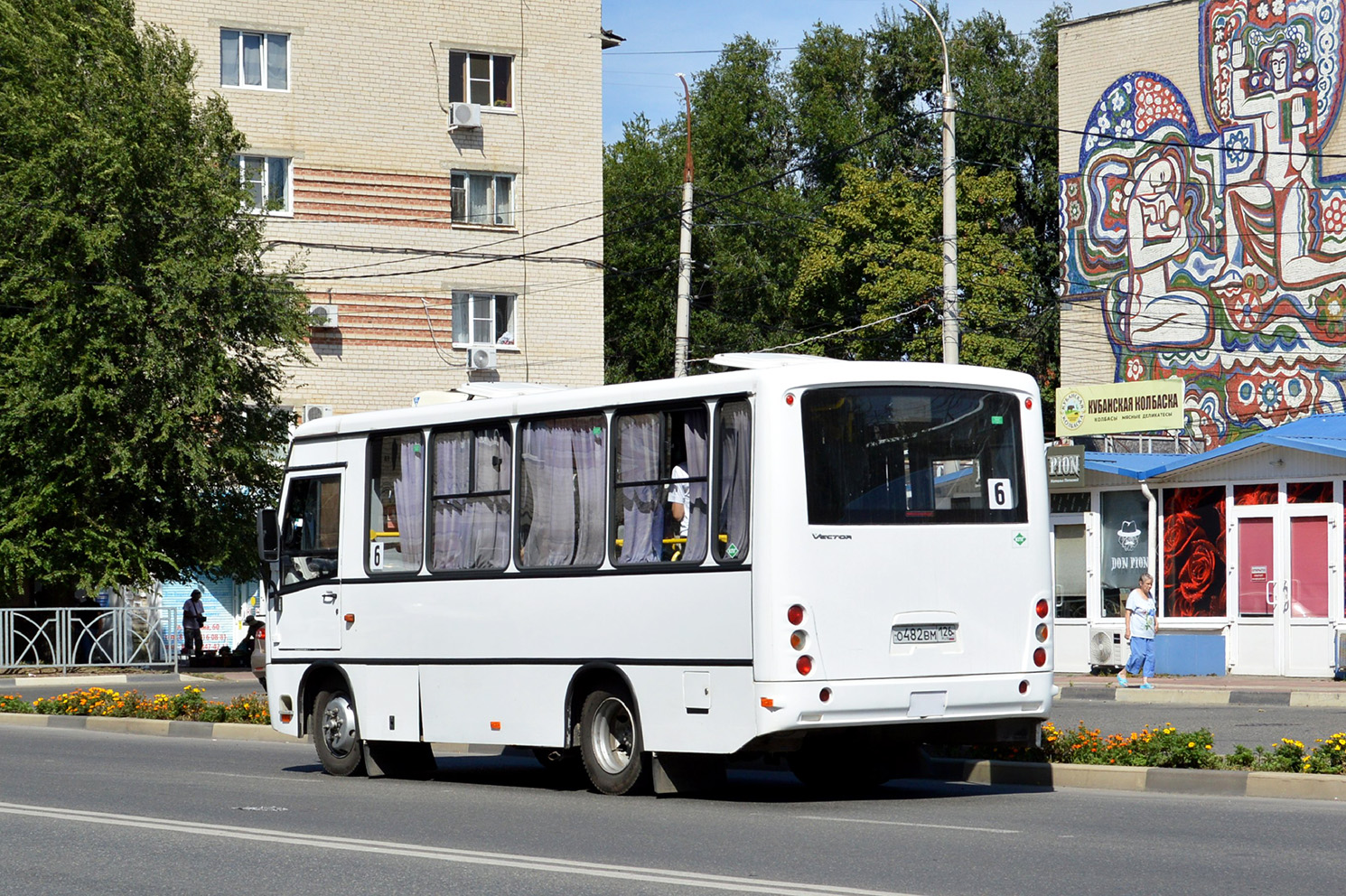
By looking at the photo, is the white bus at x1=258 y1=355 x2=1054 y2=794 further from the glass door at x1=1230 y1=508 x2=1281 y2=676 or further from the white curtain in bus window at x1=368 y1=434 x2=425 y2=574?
the glass door at x1=1230 y1=508 x2=1281 y2=676

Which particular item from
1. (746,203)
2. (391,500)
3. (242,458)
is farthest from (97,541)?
(746,203)

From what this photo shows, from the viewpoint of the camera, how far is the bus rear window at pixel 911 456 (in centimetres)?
1224

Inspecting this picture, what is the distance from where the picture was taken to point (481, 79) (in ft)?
155

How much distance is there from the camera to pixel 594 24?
1901 inches

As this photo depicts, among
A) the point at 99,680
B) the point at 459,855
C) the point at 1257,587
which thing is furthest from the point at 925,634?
the point at 99,680

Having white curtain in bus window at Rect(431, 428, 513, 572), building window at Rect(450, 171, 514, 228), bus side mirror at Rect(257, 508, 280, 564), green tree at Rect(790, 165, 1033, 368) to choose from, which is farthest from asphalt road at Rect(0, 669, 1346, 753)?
green tree at Rect(790, 165, 1033, 368)

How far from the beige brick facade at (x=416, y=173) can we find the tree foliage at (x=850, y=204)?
6.58 meters

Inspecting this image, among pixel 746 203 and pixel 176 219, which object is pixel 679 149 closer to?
pixel 746 203

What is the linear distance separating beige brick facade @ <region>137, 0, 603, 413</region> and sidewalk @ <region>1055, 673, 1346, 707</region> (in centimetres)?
2244

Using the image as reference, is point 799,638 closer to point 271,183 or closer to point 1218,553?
point 1218,553

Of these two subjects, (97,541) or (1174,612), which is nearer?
(1174,612)

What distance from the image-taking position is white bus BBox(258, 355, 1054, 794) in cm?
1206

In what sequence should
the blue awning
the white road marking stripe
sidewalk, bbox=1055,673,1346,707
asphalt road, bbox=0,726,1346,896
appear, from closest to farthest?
asphalt road, bbox=0,726,1346,896 < the white road marking stripe < sidewalk, bbox=1055,673,1346,707 < the blue awning

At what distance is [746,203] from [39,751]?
159 feet
